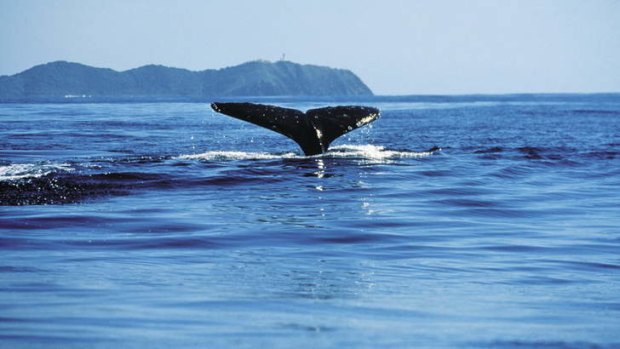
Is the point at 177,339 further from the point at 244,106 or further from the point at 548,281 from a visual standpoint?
the point at 244,106

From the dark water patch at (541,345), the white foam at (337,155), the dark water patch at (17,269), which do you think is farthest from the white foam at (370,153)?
the dark water patch at (541,345)

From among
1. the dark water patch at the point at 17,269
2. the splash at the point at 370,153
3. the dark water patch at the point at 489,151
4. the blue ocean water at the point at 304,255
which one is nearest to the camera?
the blue ocean water at the point at 304,255

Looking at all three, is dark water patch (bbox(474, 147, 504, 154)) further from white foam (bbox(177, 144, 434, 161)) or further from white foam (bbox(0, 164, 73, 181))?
white foam (bbox(0, 164, 73, 181))

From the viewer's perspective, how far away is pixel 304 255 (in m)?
7.59

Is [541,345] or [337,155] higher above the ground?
[541,345]

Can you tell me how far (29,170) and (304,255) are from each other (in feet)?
23.8

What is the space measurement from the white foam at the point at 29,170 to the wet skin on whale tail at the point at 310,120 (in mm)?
2832

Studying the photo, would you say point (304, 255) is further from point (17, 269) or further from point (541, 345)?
point (541, 345)

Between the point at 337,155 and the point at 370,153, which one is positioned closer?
the point at 337,155

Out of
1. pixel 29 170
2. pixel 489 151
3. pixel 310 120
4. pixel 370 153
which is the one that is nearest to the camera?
pixel 29 170

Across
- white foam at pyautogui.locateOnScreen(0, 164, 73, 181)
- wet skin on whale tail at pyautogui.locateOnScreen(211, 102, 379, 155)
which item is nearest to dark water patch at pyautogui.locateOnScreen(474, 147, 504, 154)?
wet skin on whale tail at pyautogui.locateOnScreen(211, 102, 379, 155)

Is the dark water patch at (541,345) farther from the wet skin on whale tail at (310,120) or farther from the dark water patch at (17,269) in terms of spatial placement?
the wet skin on whale tail at (310,120)

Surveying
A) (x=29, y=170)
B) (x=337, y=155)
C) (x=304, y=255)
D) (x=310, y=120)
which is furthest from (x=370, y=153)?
(x=304, y=255)

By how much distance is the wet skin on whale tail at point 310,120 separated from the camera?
48.6 ft
